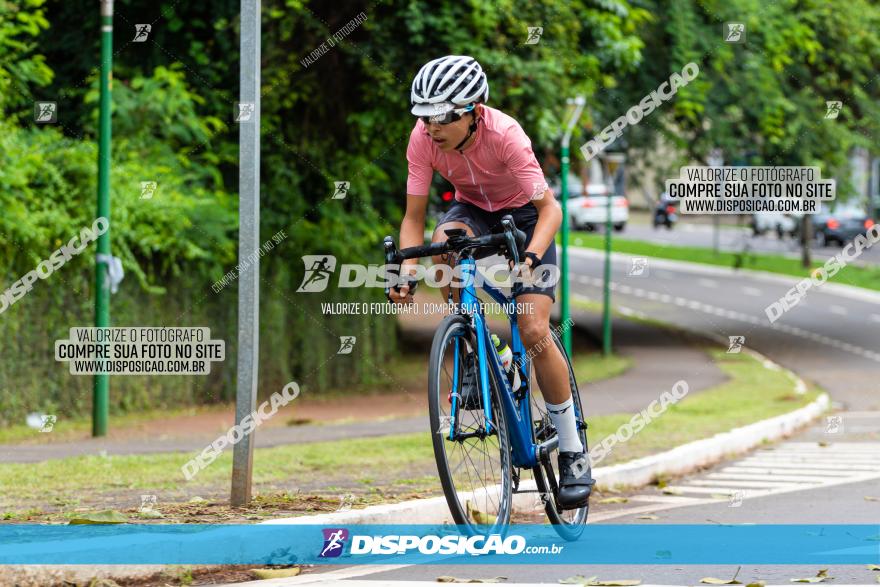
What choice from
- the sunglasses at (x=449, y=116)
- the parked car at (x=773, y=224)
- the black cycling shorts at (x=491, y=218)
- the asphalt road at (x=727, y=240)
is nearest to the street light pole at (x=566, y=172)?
the black cycling shorts at (x=491, y=218)

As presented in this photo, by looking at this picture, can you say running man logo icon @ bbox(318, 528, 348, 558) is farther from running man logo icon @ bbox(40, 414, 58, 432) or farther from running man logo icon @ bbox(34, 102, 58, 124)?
running man logo icon @ bbox(34, 102, 58, 124)

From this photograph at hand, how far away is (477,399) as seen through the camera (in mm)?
6113

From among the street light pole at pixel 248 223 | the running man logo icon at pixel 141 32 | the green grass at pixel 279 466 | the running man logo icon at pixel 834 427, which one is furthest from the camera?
the running man logo icon at pixel 141 32

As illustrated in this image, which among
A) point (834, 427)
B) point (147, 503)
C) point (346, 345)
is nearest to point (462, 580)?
point (147, 503)

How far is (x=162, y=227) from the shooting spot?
16.5 m

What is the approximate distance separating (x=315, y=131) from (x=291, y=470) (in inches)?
411

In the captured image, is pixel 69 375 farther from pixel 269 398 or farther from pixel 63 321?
pixel 269 398

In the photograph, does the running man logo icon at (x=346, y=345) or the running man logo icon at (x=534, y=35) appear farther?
the running man logo icon at (x=346, y=345)

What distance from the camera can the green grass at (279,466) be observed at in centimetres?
815

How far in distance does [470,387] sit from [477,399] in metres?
0.06

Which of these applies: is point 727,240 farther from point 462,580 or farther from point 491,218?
point 462,580

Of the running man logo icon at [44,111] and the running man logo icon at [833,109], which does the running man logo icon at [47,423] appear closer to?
the running man logo icon at [44,111]

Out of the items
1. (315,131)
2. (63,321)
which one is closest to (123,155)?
(63,321)

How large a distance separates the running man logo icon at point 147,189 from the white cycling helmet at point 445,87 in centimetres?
1026
